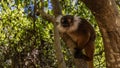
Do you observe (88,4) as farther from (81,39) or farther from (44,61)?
(44,61)

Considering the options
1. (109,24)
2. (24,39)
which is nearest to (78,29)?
(109,24)

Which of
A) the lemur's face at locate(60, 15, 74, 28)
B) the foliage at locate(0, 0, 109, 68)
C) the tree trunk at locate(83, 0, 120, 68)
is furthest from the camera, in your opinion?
the foliage at locate(0, 0, 109, 68)

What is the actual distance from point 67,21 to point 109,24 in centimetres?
161

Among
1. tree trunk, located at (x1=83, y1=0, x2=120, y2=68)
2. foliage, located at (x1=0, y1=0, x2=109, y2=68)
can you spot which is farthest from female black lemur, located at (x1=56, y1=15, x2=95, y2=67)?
foliage, located at (x1=0, y1=0, x2=109, y2=68)

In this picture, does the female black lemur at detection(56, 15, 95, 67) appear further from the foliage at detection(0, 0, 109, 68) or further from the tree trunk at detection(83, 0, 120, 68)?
the foliage at detection(0, 0, 109, 68)

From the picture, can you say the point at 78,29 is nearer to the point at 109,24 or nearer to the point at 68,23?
the point at 68,23

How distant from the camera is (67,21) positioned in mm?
5121

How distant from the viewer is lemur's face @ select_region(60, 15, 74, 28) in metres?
5.00

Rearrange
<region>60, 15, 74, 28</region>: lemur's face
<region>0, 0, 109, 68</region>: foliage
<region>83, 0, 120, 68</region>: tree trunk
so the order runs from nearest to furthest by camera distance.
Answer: <region>83, 0, 120, 68</region>: tree trunk, <region>60, 15, 74, 28</region>: lemur's face, <region>0, 0, 109, 68</region>: foliage

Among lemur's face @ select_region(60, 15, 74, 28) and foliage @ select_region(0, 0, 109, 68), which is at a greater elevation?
lemur's face @ select_region(60, 15, 74, 28)

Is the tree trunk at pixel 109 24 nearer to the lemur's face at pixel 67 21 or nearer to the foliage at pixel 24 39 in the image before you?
the lemur's face at pixel 67 21

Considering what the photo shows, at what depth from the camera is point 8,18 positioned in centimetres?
977

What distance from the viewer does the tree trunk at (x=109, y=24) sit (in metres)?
3.55

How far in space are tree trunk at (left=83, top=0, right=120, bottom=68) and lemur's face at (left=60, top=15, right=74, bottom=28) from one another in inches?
56.4
